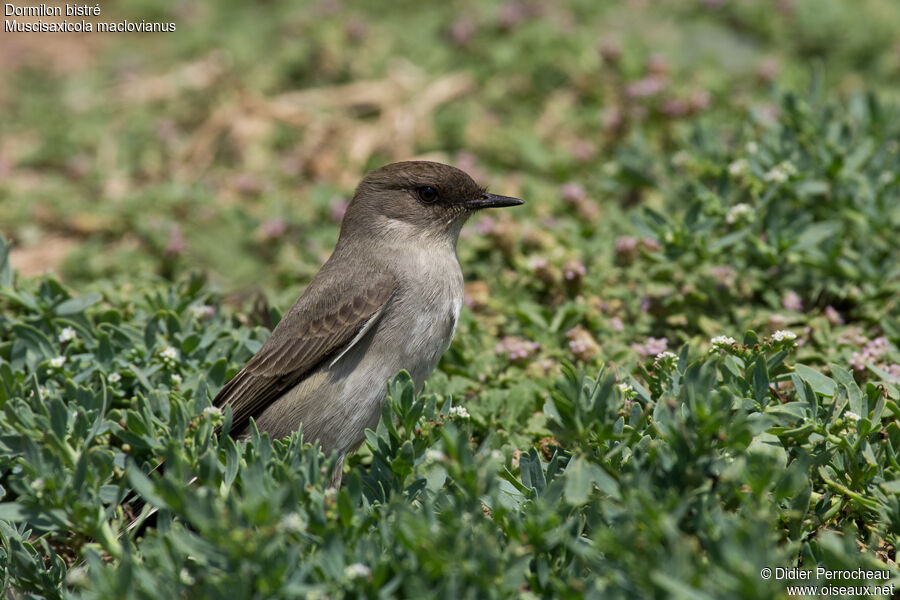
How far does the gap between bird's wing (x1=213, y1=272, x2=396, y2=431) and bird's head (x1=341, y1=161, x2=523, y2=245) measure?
23.6 inches

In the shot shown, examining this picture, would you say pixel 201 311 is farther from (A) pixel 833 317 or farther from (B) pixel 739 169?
(A) pixel 833 317

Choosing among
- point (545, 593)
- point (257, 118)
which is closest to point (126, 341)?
point (545, 593)

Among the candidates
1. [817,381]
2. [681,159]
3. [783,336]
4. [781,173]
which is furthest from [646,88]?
[817,381]

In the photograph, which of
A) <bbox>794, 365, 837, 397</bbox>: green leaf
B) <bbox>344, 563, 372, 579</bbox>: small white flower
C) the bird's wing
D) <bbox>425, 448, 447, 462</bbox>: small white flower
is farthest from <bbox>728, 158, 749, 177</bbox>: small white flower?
<bbox>344, 563, 372, 579</bbox>: small white flower

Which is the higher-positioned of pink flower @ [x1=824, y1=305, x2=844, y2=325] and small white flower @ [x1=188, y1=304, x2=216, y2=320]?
small white flower @ [x1=188, y1=304, x2=216, y2=320]

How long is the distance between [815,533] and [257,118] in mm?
6814

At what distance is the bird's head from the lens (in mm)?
5207

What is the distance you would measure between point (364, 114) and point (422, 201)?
3.93 m

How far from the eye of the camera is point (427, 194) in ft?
17.3

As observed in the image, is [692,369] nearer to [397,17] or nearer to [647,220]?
[647,220]

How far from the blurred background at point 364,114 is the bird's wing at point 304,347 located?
147 cm

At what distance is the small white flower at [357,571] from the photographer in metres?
2.82

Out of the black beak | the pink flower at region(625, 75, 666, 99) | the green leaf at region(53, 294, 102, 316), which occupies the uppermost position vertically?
the pink flower at region(625, 75, 666, 99)

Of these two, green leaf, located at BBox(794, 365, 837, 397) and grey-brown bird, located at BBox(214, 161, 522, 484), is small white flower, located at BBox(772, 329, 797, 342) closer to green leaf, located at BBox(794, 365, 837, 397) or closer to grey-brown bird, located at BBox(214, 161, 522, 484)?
green leaf, located at BBox(794, 365, 837, 397)
